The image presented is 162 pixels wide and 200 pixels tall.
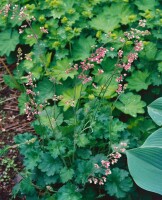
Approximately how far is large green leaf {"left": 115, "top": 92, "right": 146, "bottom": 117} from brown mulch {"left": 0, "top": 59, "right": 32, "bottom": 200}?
64 cm

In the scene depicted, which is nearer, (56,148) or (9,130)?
(56,148)

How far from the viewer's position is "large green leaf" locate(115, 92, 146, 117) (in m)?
2.81

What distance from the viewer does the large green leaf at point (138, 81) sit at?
2892mm

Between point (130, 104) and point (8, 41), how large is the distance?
100 cm

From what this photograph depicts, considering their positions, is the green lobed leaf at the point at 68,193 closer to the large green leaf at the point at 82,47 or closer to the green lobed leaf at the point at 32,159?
the green lobed leaf at the point at 32,159

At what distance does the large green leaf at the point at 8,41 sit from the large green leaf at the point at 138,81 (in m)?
0.85

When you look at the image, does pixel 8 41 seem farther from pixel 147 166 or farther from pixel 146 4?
pixel 147 166

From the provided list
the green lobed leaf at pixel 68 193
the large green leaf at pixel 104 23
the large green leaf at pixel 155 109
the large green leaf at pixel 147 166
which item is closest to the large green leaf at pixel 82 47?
the large green leaf at pixel 104 23

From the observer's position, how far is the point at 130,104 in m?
2.84

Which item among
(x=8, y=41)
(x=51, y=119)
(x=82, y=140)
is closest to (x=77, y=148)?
(x=82, y=140)

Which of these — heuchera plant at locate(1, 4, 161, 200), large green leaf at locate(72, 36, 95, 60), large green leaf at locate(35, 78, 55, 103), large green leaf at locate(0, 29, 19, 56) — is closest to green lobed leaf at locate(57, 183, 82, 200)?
heuchera plant at locate(1, 4, 161, 200)

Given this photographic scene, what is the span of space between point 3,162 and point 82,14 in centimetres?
108

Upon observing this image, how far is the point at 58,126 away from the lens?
8.71 feet

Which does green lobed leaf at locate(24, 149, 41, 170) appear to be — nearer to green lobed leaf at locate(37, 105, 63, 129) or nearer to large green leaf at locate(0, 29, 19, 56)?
green lobed leaf at locate(37, 105, 63, 129)
